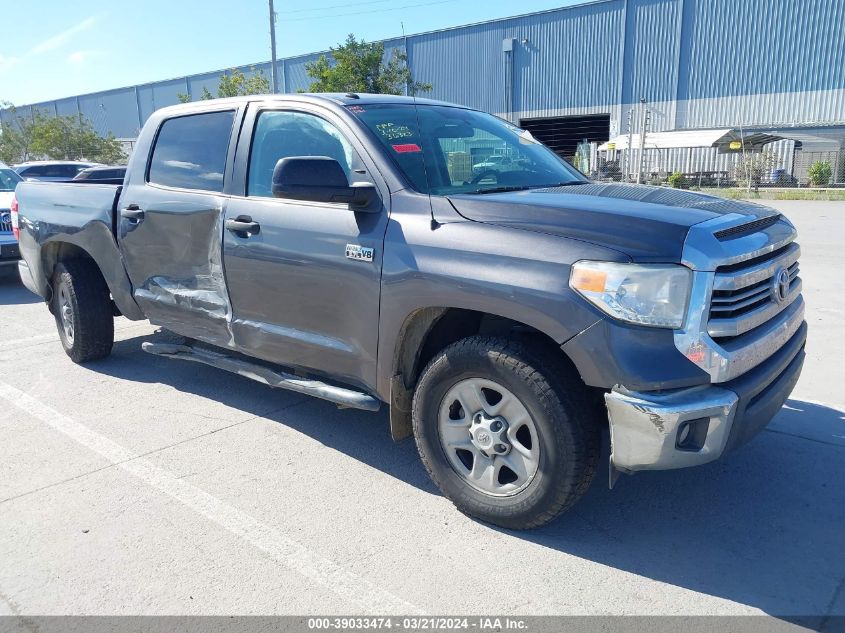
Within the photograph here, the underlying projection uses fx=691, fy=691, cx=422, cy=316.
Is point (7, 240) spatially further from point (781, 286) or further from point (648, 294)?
point (781, 286)

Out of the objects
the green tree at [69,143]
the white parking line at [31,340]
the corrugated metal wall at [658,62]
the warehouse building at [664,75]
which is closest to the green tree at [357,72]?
the warehouse building at [664,75]

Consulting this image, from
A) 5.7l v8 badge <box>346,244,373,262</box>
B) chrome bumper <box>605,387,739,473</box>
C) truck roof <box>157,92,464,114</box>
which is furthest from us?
truck roof <box>157,92,464,114</box>

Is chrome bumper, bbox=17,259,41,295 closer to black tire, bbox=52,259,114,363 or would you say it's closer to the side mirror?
→ black tire, bbox=52,259,114,363

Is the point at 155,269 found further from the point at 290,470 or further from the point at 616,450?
the point at 616,450

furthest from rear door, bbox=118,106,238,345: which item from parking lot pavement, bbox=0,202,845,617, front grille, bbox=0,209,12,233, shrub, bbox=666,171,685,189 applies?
shrub, bbox=666,171,685,189

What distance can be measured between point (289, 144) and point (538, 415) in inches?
83.1

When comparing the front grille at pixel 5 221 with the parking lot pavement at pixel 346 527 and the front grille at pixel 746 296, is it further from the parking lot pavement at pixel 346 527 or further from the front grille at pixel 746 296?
the front grille at pixel 746 296

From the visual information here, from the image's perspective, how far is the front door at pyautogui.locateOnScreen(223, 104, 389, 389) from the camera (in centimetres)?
340

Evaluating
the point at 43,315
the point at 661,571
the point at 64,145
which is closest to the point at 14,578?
the point at 661,571

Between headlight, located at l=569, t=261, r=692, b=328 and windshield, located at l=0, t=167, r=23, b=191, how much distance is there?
11.0m

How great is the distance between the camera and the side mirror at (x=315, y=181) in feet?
10.6

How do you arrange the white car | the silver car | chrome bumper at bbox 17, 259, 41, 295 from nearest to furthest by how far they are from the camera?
chrome bumper at bbox 17, 259, 41, 295 < the white car < the silver car

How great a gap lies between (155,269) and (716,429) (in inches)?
141

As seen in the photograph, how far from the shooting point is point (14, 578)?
9.33ft
